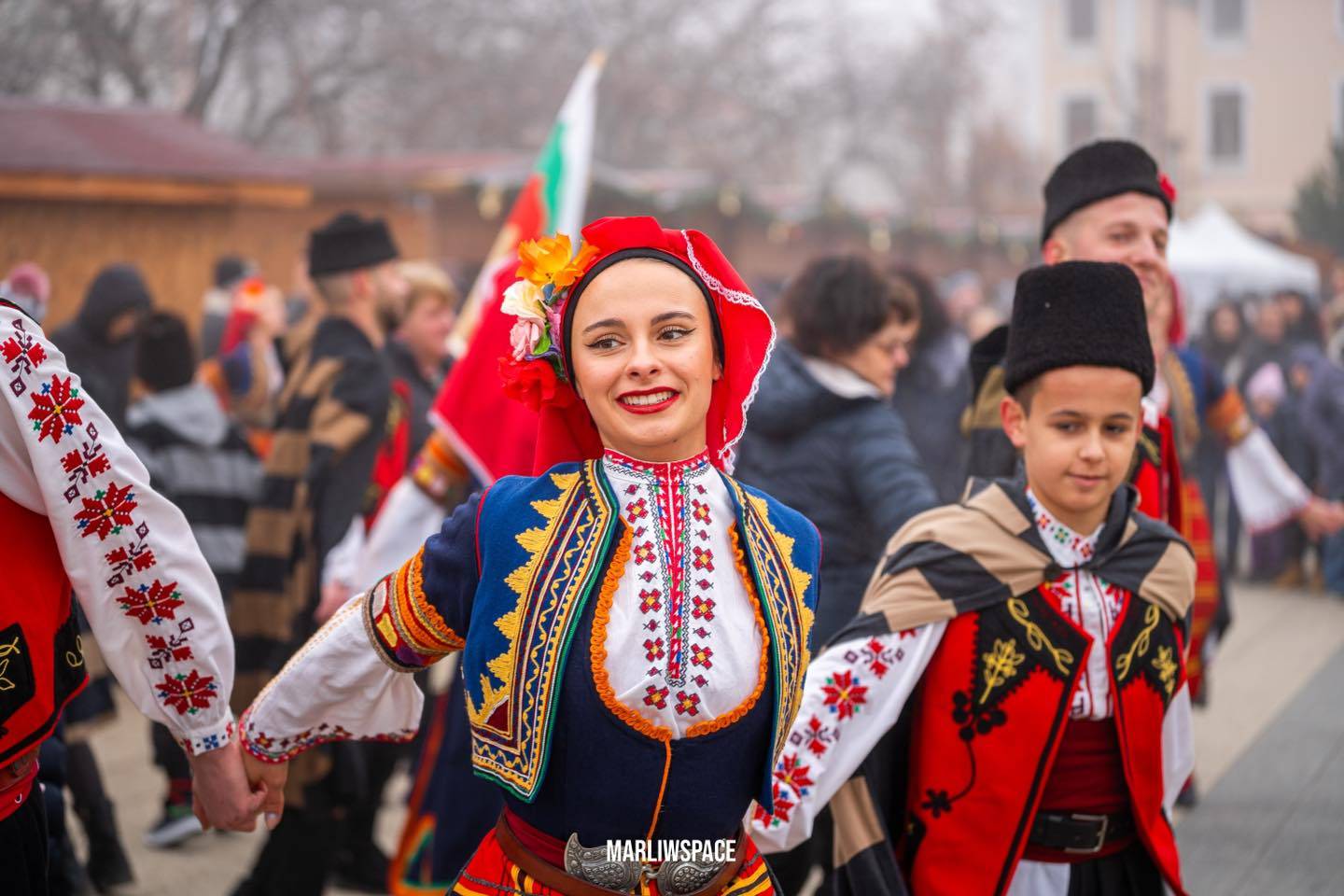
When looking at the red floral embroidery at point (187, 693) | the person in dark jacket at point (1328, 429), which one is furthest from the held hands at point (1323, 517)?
the person in dark jacket at point (1328, 429)

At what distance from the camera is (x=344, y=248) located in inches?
237

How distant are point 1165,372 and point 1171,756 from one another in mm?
1465

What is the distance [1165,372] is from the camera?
4.53 meters

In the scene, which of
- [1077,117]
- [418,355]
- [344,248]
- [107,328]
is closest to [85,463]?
[344,248]

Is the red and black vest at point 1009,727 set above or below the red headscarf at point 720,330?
below

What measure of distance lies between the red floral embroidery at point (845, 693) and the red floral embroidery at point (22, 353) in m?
1.67

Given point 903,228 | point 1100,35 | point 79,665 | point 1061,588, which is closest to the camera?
point 79,665

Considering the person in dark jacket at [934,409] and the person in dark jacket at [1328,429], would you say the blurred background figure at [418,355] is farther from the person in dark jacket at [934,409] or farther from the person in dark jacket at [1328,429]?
the person in dark jacket at [1328,429]

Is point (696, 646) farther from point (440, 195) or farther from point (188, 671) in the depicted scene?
point (440, 195)

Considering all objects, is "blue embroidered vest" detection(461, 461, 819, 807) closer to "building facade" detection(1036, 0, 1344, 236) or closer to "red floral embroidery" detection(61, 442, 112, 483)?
"red floral embroidery" detection(61, 442, 112, 483)

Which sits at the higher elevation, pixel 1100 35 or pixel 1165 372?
pixel 1100 35

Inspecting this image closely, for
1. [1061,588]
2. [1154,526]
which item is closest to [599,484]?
[1061,588]

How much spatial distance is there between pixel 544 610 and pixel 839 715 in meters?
0.90

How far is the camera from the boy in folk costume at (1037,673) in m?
3.21
